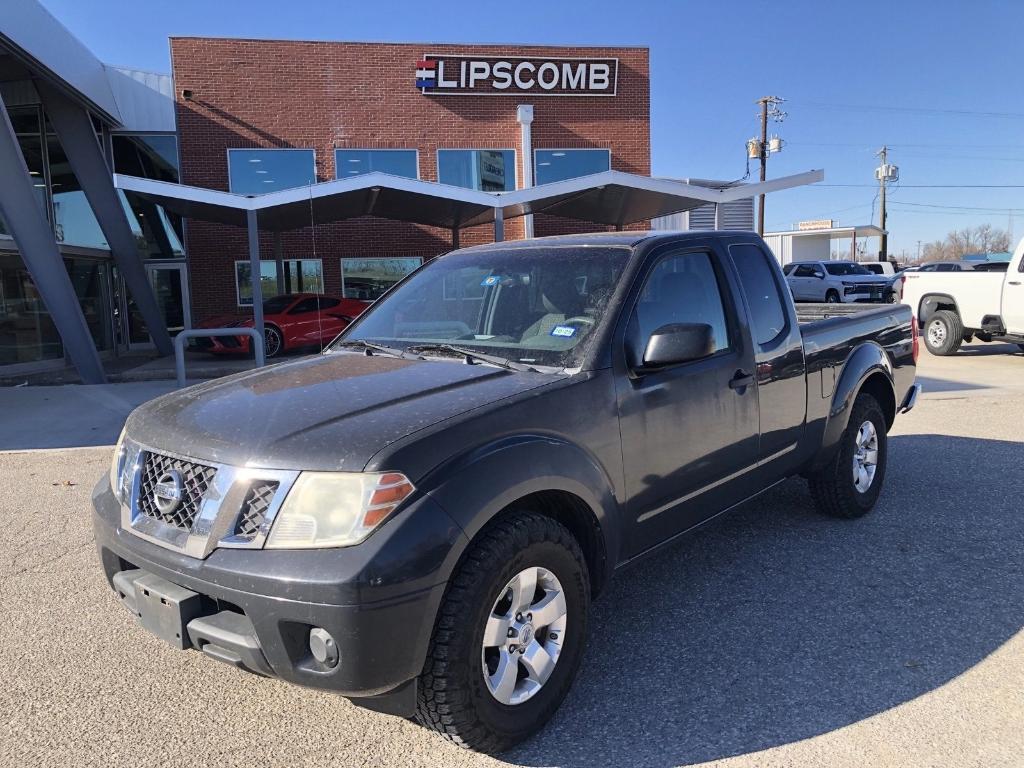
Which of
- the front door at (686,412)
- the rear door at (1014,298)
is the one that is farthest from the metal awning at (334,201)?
the front door at (686,412)

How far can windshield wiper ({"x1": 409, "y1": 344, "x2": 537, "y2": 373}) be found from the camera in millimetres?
3113

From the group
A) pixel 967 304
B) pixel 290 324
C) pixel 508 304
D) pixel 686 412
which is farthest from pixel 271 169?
→ pixel 686 412

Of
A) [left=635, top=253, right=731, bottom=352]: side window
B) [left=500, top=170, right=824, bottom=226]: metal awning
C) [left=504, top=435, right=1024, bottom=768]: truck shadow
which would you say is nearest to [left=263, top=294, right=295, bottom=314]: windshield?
[left=500, top=170, right=824, bottom=226]: metal awning

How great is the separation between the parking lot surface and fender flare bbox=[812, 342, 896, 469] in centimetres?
58

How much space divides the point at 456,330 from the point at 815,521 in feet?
9.60

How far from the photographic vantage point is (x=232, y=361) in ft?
53.5

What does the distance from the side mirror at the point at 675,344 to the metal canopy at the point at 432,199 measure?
11.1 meters

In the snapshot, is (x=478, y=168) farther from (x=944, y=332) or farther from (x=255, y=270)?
(x=944, y=332)

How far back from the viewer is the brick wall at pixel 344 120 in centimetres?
2002

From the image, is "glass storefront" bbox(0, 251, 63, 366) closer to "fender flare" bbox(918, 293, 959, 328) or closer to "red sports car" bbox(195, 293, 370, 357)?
"red sports car" bbox(195, 293, 370, 357)

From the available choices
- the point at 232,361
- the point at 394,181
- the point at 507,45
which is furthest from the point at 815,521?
the point at 507,45

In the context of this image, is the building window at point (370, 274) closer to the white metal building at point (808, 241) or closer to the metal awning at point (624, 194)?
the metal awning at point (624, 194)

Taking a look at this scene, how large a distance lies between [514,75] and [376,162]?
470cm

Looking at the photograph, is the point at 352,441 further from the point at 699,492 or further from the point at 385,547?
the point at 699,492
